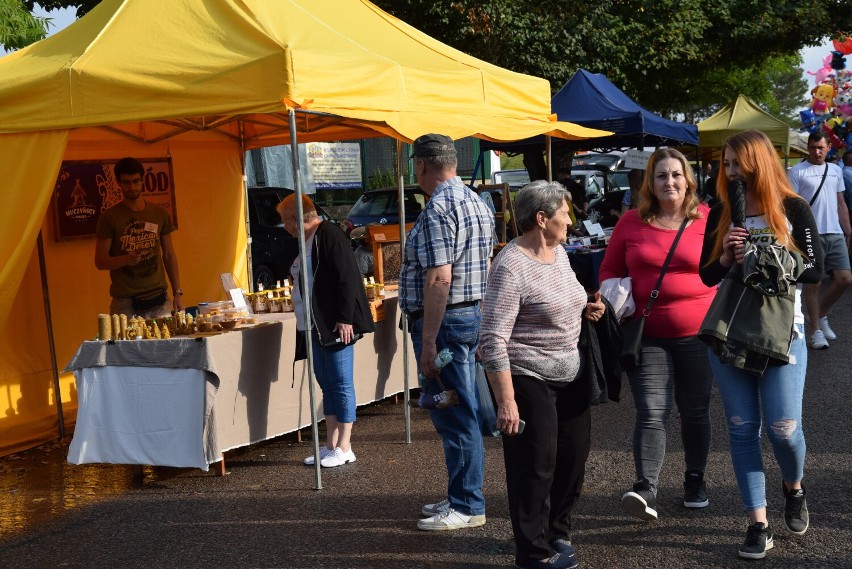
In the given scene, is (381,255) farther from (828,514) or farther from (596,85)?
(596,85)

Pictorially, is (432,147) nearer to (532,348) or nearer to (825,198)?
(532,348)

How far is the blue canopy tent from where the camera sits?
14414 mm

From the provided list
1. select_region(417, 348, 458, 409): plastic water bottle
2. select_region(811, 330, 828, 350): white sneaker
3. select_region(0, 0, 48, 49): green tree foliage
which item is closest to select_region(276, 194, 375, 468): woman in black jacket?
select_region(417, 348, 458, 409): plastic water bottle

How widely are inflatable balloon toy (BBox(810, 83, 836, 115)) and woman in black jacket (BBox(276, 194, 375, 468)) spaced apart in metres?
12.3

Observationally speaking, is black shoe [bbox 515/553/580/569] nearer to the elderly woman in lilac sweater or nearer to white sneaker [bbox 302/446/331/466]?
the elderly woman in lilac sweater

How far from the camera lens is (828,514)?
16.3 feet

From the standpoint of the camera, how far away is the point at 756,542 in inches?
172

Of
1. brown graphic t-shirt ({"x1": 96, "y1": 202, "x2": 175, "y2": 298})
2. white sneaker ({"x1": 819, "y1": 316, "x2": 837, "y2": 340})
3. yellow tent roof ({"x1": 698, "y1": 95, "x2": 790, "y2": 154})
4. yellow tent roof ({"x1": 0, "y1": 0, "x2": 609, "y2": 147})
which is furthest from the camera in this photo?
yellow tent roof ({"x1": 698, "y1": 95, "x2": 790, "y2": 154})

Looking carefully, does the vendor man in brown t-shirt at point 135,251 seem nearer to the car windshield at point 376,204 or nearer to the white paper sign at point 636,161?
the white paper sign at point 636,161

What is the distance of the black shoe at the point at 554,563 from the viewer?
13.7 ft

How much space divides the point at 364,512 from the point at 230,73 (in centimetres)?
259

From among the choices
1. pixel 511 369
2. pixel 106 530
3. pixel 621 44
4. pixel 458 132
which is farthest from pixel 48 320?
pixel 621 44

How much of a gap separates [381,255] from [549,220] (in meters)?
4.72

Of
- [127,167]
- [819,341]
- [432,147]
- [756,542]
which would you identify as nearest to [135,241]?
[127,167]
